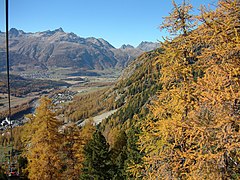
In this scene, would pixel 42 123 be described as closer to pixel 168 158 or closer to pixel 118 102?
pixel 168 158

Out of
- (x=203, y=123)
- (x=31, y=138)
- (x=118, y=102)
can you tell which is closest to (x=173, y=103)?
(x=203, y=123)

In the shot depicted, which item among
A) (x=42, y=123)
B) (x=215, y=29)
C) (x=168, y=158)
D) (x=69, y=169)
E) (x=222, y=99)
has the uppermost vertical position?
(x=215, y=29)

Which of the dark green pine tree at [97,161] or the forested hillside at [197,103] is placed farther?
the dark green pine tree at [97,161]

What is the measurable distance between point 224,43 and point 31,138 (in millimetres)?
18276

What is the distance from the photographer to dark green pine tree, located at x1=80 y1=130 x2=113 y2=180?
25.1 metres

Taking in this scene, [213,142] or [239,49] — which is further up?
[239,49]

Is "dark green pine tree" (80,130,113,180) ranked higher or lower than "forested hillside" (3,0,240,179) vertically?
lower

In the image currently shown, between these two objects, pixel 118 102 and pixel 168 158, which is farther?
pixel 118 102

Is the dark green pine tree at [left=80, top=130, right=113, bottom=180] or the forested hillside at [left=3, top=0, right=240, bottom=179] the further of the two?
the dark green pine tree at [left=80, top=130, right=113, bottom=180]

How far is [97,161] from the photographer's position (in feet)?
83.4

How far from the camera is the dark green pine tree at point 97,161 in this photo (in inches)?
987

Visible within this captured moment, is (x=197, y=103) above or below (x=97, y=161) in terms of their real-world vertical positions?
above

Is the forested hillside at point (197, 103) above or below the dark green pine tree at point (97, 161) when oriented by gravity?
above

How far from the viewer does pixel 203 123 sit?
6.62 m
